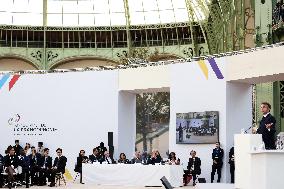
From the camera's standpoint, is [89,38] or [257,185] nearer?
[257,185]

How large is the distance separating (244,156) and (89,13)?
35792 millimetres

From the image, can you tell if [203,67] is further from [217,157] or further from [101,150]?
[101,150]

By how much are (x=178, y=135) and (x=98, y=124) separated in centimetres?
434

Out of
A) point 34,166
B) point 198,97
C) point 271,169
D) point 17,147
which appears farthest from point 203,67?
point 271,169

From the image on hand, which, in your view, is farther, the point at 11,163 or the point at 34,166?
the point at 34,166

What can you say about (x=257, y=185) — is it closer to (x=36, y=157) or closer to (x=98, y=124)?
(x=36, y=157)

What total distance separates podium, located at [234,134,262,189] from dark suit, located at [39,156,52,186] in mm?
10337

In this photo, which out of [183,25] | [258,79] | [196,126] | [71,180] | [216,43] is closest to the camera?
[258,79]

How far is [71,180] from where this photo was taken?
2744 cm

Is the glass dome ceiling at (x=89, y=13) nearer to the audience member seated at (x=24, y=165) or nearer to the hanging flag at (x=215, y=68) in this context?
the hanging flag at (x=215, y=68)

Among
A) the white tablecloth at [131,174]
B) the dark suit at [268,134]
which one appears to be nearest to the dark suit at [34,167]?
the white tablecloth at [131,174]

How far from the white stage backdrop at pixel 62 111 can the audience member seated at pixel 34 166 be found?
11.6 ft

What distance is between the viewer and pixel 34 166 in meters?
24.0

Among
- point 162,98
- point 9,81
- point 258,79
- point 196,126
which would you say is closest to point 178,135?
point 196,126
